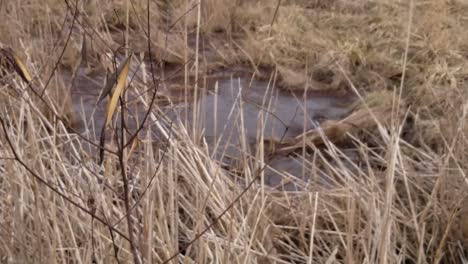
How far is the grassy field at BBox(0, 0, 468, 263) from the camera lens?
3.82ft

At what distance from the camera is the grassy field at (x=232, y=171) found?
1.16 metres

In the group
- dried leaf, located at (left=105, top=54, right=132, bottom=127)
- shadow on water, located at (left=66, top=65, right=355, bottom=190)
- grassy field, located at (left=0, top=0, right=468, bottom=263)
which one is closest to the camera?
dried leaf, located at (left=105, top=54, right=132, bottom=127)

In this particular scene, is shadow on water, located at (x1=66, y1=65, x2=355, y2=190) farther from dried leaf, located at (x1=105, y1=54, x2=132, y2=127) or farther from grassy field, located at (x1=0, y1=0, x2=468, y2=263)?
dried leaf, located at (x1=105, y1=54, x2=132, y2=127)

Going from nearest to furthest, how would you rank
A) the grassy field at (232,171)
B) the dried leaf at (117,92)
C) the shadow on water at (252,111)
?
the dried leaf at (117,92)
the grassy field at (232,171)
the shadow on water at (252,111)

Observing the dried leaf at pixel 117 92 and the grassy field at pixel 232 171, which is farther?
the grassy field at pixel 232 171

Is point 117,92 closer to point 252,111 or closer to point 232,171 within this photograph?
point 232,171

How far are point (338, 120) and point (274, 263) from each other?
1354 millimetres

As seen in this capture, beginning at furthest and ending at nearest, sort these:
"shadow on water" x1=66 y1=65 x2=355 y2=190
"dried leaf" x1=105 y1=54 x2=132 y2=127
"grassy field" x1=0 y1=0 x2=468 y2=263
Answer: "shadow on water" x1=66 y1=65 x2=355 y2=190 → "grassy field" x1=0 y1=0 x2=468 y2=263 → "dried leaf" x1=105 y1=54 x2=132 y2=127

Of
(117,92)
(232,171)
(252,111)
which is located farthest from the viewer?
(252,111)

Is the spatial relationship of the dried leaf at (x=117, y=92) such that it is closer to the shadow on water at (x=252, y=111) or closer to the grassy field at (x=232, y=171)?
the grassy field at (x=232, y=171)

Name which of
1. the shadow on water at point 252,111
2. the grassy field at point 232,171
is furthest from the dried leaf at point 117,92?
the shadow on water at point 252,111

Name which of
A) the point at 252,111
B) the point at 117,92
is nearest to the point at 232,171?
the point at 252,111

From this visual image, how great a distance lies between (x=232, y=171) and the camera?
1824mm

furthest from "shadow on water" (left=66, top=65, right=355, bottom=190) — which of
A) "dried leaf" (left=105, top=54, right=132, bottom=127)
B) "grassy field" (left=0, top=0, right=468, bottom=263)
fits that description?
"dried leaf" (left=105, top=54, right=132, bottom=127)
